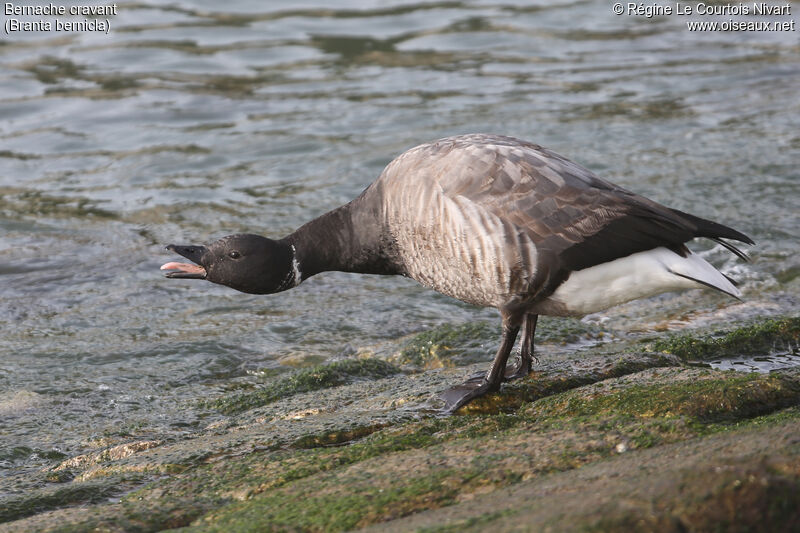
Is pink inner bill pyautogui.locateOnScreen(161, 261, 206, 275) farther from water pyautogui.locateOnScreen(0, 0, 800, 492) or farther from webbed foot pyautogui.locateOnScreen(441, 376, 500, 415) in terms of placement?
webbed foot pyautogui.locateOnScreen(441, 376, 500, 415)

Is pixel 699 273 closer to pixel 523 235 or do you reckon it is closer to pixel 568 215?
pixel 568 215

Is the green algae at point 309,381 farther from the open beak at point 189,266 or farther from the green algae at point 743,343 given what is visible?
the green algae at point 743,343

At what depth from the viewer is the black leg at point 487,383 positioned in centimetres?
555

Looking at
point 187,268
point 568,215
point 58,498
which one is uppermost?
point 568,215

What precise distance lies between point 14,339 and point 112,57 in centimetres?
880

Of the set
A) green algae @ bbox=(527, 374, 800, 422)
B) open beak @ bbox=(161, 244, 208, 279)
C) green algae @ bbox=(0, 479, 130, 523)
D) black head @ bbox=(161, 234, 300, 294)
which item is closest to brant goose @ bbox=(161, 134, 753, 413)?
green algae @ bbox=(527, 374, 800, 422)

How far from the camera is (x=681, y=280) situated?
578 centimetres

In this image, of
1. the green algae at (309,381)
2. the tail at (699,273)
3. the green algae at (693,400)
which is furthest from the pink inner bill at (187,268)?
the tail at (699,273)

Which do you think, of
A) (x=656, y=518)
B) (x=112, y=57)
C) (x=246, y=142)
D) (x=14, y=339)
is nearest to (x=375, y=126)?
(x=246, y=142)

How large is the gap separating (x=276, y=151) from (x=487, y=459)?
32.0 feet

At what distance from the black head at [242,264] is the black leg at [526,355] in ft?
5.55

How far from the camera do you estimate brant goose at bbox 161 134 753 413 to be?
18.8ft

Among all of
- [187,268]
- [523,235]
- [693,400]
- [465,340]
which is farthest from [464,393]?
[187,268]

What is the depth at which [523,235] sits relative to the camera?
18.8 ft
